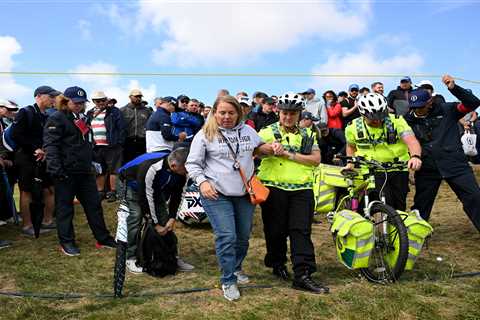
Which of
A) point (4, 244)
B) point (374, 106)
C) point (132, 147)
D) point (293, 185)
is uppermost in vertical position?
point (374, 106)

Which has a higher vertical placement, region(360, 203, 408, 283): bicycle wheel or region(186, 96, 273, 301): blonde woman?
region(186, 96, 273, 301): blonde woman

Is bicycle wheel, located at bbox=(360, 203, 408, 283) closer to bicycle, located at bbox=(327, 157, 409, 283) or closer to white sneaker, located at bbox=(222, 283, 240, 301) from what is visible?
bicycle, located at bbox=(327, 157, 409, 283)

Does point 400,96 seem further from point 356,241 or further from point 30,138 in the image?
point 30,138

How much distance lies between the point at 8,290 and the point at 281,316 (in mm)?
3023

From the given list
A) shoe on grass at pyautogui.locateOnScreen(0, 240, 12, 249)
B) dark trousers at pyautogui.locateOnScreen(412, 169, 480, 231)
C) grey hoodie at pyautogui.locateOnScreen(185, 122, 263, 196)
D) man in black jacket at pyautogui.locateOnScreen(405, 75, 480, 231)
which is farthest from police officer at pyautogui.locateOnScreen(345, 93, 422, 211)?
shoe on grass at pyautogui.locateOnScreen(0, 240, 12, 249)

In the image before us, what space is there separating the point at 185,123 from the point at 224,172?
425 centimetres

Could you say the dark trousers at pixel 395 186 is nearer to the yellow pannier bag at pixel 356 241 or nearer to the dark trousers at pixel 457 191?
the dark trousers at pixel 457 191

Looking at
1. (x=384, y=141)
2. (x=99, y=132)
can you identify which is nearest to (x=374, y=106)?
(x=384, y=141)

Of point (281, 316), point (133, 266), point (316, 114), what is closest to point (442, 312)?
point (281, 316)

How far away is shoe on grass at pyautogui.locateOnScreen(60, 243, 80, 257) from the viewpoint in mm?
6371

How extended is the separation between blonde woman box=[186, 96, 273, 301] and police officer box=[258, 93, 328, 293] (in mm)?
396

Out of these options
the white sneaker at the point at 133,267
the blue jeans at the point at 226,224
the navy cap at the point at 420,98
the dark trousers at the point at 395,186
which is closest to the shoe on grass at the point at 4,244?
the white sneaker at the point at 133,267

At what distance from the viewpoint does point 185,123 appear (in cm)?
848

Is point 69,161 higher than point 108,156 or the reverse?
higher
